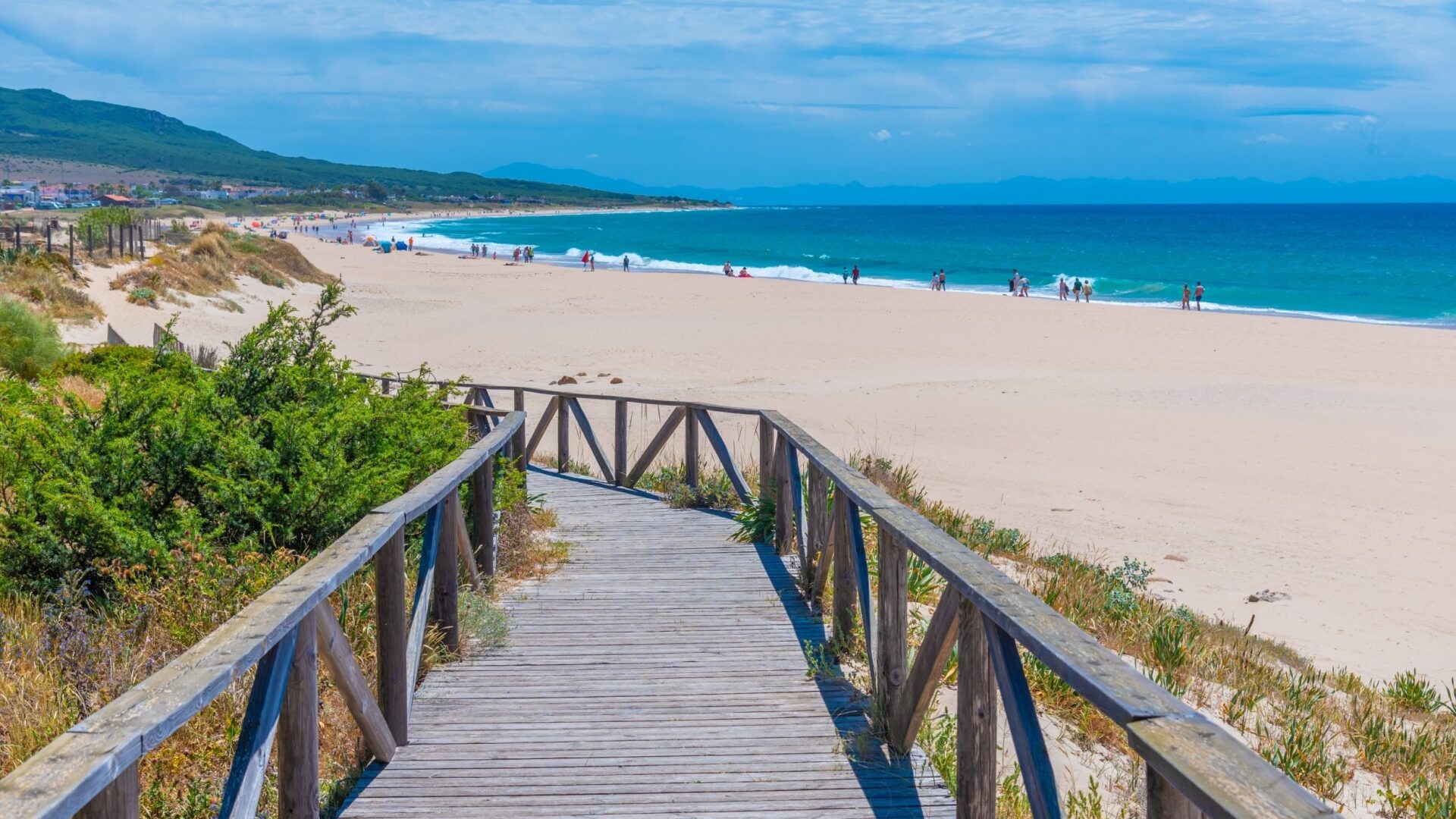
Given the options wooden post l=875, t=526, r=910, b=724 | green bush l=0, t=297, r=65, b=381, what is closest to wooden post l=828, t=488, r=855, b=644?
wooden post l=875, t=526, r=910, b=724

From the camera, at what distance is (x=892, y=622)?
4.68 meters

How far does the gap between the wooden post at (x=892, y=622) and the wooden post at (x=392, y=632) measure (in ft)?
6.13

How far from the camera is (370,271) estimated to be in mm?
55375

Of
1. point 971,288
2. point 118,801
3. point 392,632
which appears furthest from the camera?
point 971,288

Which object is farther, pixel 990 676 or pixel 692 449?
pixel 692 449

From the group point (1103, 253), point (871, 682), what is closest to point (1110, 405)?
point (871, 682)

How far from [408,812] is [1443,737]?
5310mm

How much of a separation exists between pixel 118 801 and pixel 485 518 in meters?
4.68

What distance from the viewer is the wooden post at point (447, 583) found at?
5.56 metres

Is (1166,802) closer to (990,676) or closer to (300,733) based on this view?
(990,676)

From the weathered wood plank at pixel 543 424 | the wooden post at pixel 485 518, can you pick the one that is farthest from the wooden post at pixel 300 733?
the weathered wood plank at pixel 543 424

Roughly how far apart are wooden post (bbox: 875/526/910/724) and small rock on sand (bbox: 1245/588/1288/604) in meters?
6.68

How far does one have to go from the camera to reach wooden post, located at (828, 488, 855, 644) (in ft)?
19.0

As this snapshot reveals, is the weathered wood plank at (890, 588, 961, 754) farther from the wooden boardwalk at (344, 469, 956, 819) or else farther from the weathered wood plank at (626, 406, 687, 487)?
the weathered wood plank at (626, 406, 687, 487)
